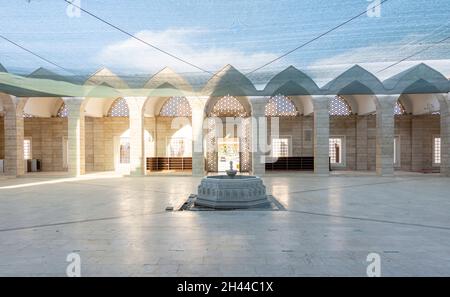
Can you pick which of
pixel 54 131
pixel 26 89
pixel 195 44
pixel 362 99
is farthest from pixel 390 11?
pixel 54 131

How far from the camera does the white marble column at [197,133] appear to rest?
1559 cm

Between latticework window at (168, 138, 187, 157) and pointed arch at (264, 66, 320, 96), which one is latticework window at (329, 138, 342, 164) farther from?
latticework window at (168, 138, 187, 157)

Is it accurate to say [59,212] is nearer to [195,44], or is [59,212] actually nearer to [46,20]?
[46,20]

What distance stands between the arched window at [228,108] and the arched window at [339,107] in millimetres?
5914

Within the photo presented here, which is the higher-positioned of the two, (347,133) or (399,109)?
(399,109)

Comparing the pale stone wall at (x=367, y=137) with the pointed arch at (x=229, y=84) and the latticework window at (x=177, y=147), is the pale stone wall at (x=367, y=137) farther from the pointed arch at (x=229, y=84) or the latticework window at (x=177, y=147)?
the latticework window at (x=177, y=147)

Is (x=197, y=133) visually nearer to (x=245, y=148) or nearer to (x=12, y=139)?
(x=245, y=148)

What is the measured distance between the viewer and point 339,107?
19703 mm

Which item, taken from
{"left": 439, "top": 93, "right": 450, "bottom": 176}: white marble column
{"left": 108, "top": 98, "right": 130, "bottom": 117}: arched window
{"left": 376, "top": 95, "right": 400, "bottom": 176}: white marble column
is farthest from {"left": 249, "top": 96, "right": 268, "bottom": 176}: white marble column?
{"left": 108, "top": 98, "right": 130, "bottom": 117}: arched window

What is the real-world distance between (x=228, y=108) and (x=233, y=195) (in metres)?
13.1

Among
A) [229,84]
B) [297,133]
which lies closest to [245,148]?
[297,133]

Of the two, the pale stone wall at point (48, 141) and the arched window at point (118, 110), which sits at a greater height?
the arched window at point (118, 110)

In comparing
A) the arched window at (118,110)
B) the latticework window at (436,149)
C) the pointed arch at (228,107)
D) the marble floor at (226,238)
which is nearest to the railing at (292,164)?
the pointed arch at (228,107)

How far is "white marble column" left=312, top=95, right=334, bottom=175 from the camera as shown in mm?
15297
